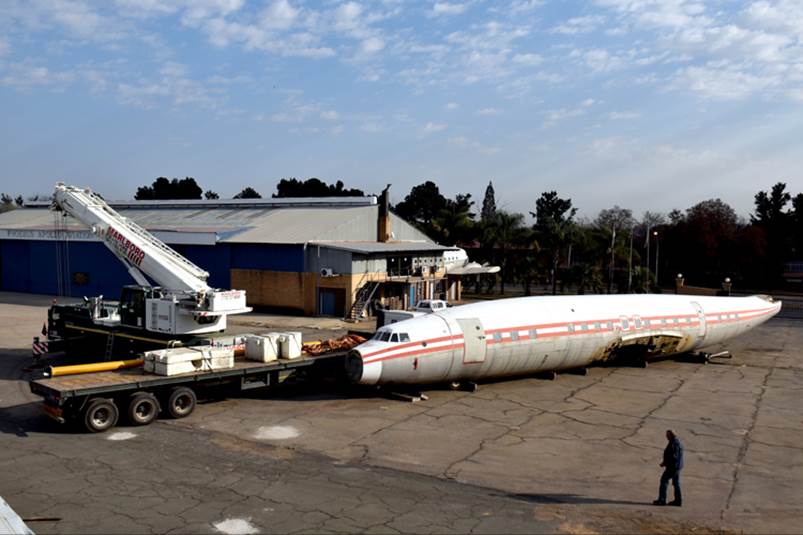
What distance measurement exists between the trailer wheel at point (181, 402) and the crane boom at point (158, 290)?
555 cm

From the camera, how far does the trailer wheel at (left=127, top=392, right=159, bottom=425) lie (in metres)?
21.6

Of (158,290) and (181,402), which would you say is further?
(158,290)

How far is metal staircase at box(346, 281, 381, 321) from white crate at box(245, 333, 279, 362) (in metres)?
23.5

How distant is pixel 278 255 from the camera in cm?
5225

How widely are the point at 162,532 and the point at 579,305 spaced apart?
21510mm

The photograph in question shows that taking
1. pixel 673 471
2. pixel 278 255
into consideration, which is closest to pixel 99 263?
pixel 278 255

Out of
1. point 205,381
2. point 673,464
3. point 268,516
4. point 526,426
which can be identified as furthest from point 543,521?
point 205,381

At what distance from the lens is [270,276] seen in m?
A: 52.9

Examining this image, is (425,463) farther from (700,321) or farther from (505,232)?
(505,232)

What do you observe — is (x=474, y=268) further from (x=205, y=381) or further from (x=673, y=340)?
(x=205, y=381)

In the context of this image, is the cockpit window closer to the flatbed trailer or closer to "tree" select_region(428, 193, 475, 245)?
the flatbed trailer

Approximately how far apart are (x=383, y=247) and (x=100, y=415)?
33.7 meters

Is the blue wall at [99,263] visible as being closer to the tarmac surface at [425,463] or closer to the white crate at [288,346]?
the tarmac surface at [425,463]

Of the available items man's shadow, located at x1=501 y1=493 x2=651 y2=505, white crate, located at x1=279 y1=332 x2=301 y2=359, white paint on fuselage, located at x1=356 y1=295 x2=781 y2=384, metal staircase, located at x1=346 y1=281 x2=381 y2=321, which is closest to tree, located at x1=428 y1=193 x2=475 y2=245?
metal staircase, located at x1=346 y1=281 x2=381 y2=321
